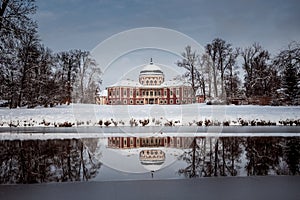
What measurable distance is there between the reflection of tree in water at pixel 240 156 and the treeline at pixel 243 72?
461 millimetres

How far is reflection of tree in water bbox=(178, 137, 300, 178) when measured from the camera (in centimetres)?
374

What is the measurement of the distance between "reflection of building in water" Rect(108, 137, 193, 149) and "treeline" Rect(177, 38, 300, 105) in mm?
571

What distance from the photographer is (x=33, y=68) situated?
3666mm

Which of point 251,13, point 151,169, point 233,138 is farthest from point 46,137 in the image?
point 251,13

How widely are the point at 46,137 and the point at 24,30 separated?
1199 millimetres

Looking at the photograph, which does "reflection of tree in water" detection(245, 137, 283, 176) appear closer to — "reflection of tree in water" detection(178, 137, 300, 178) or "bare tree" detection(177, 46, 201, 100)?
"reflection of tree in water" detection(178, 137, 300, 178)

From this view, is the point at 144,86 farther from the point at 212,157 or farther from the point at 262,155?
the point at 262,155

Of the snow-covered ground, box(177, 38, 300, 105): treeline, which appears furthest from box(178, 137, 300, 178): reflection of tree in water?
box(177, 38, 300, 105): treeline

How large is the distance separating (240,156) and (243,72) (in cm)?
94

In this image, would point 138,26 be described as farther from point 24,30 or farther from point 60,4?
point 24,30

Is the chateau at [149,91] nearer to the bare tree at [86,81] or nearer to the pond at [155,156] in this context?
the bare tree at [86,81]

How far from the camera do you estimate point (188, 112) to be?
12.4ft

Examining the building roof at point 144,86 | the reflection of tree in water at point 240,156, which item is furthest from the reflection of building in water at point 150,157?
the building roof at point 144,86

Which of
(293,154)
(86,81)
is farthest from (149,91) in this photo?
(293,154)
